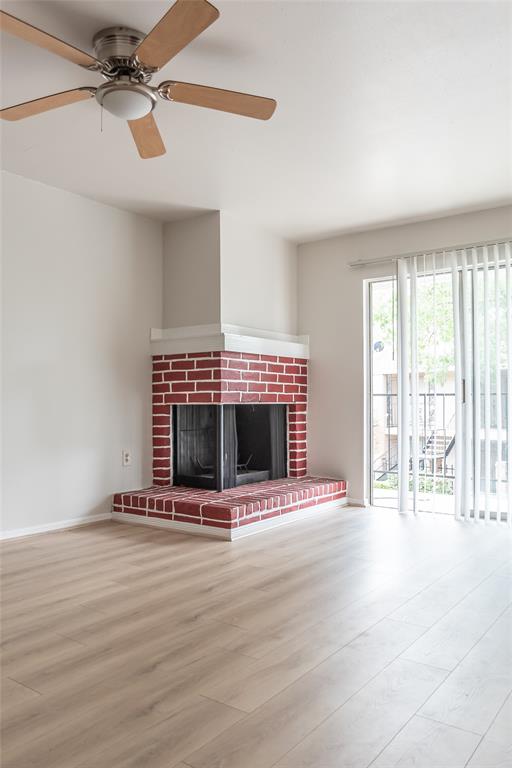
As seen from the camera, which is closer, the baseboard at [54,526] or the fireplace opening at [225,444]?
the baseboard at [54,526]

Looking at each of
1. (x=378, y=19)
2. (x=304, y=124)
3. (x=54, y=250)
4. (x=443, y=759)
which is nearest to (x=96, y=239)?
(x=54, y=250)

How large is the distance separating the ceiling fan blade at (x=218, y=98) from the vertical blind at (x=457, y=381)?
2451 mm

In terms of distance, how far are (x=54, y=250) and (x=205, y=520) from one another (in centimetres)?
204

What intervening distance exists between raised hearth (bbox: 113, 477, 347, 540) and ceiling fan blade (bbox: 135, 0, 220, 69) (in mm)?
2488

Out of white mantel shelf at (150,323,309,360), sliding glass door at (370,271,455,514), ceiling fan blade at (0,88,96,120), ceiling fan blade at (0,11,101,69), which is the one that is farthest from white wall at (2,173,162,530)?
sliding glass door at (370,271,455,514)

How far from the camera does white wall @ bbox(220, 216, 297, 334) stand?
14.6 feet

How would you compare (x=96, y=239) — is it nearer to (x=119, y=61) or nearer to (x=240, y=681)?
(x=119, y=61)

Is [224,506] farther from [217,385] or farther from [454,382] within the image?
[454,382]

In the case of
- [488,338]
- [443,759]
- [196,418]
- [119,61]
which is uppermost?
[119,61]

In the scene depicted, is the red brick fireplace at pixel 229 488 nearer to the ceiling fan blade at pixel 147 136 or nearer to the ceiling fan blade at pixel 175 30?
the ceiling fan blade at pixel 147 136

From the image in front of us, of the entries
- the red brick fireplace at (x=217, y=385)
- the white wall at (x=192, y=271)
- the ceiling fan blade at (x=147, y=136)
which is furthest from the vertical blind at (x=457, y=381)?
the ceiling fan blade at (x=147, y=136)

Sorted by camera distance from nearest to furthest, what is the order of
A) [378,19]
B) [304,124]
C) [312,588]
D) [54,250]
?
1. [378,19]
2. [312,588]
3. [304,124]
4. [54,250]

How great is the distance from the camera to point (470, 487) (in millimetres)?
4211

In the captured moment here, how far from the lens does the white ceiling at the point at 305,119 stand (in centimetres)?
218
